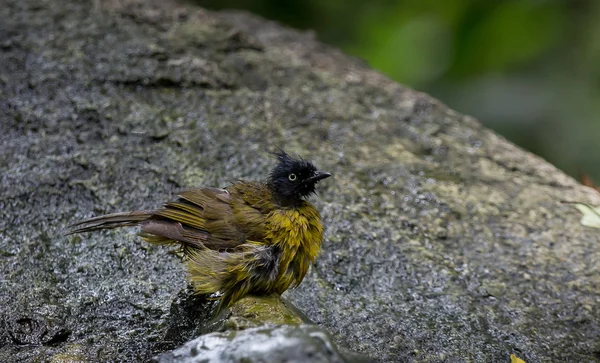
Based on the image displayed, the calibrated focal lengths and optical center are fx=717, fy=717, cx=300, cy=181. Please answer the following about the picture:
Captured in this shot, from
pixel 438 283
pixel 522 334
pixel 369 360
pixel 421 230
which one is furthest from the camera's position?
pixel 421 230

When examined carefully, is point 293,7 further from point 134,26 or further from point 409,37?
point 134,26

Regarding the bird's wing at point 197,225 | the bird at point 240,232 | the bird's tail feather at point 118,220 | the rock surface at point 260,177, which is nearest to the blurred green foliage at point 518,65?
the rock surface at point 260,177

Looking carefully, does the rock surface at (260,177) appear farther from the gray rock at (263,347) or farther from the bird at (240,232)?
the gray rock at (263,347)

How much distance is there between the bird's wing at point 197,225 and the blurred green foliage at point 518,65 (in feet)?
12.4

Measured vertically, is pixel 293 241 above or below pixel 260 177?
above

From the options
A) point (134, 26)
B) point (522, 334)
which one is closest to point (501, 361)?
point (522, 334)

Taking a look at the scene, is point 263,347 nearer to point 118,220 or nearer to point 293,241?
point 293,241

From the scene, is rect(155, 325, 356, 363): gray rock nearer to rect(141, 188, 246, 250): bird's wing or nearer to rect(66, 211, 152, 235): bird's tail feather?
rect(141, 188, 246, 250): bird's wing

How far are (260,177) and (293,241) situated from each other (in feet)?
4.16

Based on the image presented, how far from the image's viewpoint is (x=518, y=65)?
7.18 metres

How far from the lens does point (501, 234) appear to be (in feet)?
14.8

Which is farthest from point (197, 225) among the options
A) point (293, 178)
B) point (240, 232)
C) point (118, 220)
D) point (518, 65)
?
point (518, 65)

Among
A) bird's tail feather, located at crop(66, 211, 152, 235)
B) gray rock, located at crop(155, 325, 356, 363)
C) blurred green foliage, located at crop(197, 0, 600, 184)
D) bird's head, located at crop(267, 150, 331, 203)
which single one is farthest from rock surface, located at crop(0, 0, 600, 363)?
blurred green foliage, located at crop(197, 0, 600, 184)

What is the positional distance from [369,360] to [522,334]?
3.36 feet
